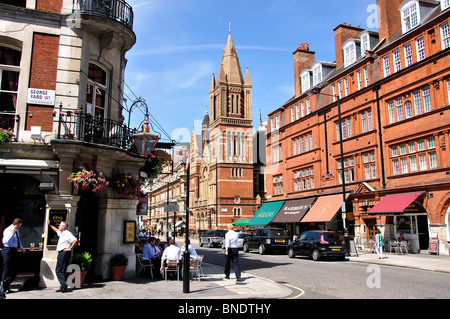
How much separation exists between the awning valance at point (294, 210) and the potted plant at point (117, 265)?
23427 mm

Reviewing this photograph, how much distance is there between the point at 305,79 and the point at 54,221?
3241 cm

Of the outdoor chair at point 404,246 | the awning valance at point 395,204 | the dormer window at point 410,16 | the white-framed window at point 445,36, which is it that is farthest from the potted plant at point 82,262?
the dormer window at point 410,16

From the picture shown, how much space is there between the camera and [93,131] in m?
11.4

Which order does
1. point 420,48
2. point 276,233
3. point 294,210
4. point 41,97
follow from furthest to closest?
1. point 294,210
2. point 276,233
3. point 420,48
4. point 41,97

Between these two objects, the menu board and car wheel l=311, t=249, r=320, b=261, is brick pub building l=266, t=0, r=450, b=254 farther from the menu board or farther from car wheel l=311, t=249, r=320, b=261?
the menu board

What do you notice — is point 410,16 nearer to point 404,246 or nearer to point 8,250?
point 404,246

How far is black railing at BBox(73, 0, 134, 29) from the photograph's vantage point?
11586 millimetres

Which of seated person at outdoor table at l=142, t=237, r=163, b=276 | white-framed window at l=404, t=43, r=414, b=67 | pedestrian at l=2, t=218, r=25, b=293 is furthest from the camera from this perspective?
white-framed window at l=404, t=43, r=414, b=67

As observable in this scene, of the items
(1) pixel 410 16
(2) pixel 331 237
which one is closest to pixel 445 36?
(1) pixel 410 16

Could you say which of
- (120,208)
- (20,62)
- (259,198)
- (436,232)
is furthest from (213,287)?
(259,198)

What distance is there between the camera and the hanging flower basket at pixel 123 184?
11.6 meters

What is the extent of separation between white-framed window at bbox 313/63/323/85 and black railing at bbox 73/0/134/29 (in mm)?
26464

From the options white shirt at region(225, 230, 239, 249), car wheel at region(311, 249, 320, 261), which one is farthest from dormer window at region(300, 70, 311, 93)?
white shirt at region(225, 230, 239, 249)
